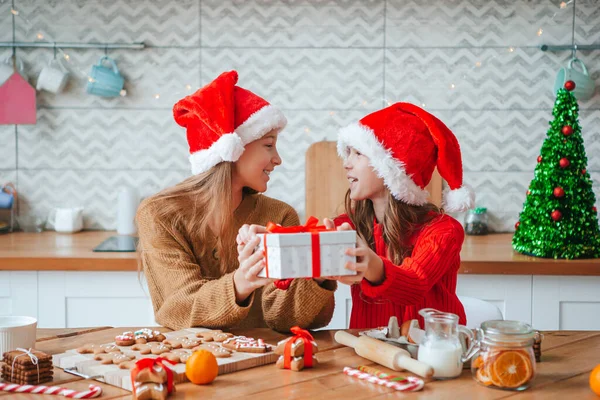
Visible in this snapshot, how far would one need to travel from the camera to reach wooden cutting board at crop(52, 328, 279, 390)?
1.23 m

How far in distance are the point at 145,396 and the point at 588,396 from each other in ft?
2.39

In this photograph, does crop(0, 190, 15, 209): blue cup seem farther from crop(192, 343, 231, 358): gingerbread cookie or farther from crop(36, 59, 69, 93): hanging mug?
crop(192, 343, 231, 358): gingerbread cookie

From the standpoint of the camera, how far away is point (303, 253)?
1.30 meters

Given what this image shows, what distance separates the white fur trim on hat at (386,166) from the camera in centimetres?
185

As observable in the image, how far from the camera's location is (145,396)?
113cm

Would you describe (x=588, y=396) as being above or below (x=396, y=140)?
below

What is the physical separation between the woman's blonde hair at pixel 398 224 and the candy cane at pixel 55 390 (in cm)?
93

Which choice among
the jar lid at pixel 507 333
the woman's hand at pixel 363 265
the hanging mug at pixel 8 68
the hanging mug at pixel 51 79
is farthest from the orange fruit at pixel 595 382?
the hanging mug at pixel 8 68

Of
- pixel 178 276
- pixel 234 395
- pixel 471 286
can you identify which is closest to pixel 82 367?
pixel 234 395

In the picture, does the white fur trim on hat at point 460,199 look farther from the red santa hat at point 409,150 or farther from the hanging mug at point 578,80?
the hanging mug at point 578,80

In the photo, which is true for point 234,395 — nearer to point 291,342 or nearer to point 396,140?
point 291,342

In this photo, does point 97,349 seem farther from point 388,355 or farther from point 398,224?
point 398,224

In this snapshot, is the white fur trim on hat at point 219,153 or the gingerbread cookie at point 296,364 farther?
the white fur trim on hat at point 219,153

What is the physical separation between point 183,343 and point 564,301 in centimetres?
166
